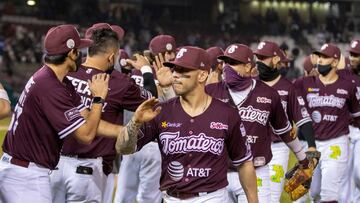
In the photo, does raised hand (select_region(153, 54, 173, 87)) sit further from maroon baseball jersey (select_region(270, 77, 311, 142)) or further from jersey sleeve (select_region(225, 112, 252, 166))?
maroon baseball jersey (select_region(270, 77, 311, 142))

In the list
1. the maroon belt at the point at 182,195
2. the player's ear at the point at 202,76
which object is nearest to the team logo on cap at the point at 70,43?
the player's ear at the point at 202,76

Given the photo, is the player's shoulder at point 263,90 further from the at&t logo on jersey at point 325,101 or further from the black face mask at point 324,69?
the black face mask at point 324,69

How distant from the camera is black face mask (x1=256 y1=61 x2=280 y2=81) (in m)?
8.84

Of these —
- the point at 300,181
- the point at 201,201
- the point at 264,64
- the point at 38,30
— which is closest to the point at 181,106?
the point at 201,201

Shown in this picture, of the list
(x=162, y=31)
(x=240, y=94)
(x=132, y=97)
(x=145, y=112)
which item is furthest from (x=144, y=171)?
(x=162, y=31)

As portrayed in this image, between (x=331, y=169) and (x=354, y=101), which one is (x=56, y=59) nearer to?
(x=331, y=169)

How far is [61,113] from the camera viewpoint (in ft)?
18.8

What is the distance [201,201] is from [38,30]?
2738 centimetres

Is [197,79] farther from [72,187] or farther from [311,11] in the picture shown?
[311,11]

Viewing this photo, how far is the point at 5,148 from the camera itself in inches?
238

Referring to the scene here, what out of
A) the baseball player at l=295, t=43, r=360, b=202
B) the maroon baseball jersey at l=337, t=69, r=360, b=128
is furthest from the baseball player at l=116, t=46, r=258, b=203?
the maroon baseball jersey at l=337, t=69, r=360, b=128

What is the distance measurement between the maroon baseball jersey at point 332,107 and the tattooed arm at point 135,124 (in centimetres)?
494

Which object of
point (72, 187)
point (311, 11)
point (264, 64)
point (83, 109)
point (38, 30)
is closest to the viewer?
point (83, 109)

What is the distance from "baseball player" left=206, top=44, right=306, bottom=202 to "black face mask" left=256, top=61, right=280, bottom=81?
134cm
